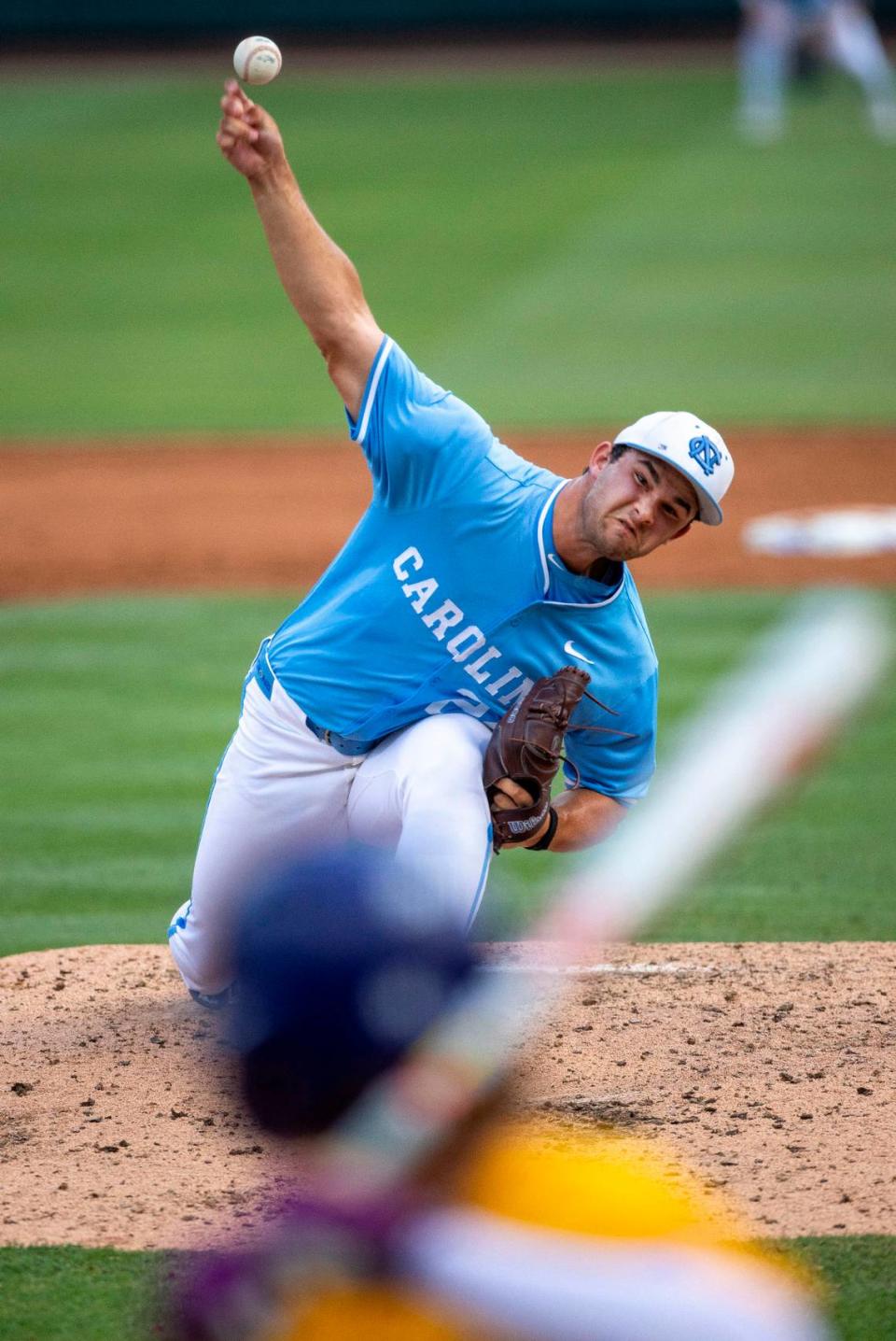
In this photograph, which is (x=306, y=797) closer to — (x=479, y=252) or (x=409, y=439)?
(x=409, y=439)

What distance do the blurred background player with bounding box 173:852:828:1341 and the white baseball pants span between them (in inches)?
83.8

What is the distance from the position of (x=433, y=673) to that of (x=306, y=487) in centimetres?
742

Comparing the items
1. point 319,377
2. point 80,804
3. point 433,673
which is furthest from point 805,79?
point 433,673

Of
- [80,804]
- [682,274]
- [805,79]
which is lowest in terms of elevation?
[80,804]

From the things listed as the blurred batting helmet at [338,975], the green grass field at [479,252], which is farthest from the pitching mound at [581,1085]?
the green grass field at [479,252]

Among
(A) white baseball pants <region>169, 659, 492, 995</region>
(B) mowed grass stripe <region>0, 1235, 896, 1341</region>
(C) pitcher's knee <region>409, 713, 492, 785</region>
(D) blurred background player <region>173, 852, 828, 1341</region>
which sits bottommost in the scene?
(B) mowed grass stripe <region>0, 1235, 896, 1341</region>

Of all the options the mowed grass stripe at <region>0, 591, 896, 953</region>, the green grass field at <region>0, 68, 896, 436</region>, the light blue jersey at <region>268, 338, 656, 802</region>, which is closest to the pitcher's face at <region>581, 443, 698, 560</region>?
the light blue jersey at <region>268, 338, 656, 802</region>

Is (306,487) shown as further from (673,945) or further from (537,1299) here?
(537,1299)

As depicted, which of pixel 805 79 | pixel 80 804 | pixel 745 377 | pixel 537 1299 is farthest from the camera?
pixel 805 79

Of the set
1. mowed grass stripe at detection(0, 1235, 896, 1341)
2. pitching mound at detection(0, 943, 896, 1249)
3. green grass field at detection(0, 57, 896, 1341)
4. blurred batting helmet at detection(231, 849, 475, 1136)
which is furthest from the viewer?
green grass field at detection(0, 57, 896, 1341)

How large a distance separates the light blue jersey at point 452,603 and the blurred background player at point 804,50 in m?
19.5

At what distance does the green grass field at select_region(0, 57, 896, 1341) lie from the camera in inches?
236

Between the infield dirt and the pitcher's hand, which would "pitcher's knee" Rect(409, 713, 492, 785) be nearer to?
A: the pitcher's hand

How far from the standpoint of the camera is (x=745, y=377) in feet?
47.0
